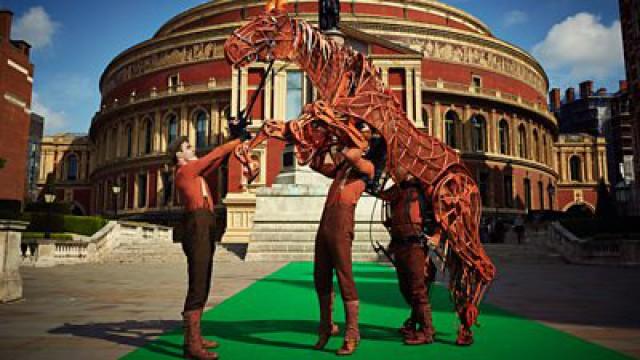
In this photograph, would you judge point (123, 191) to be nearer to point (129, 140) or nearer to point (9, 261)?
point (129, 140)

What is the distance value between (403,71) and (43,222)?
90.1 feet

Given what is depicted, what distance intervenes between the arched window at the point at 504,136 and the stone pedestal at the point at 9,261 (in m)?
48.6

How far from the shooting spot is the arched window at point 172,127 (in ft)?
164

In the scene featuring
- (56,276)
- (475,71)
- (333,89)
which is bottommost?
(56,276)

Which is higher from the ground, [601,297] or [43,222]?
[43,222]

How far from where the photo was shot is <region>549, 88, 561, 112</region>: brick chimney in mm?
78125

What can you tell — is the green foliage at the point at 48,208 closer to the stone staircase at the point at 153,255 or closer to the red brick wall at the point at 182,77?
the stone staircase at the point at 153,255

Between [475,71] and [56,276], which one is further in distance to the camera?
[475,71]

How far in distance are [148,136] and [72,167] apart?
826 inches

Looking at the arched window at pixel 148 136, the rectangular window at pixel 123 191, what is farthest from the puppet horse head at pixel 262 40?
→ the rectangular window at pixel 123 191

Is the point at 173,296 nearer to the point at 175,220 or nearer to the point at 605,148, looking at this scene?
the point at 175,220

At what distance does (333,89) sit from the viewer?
17.4ft

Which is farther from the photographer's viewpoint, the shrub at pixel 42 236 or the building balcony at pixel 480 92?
the building balcony at pixel 480 92

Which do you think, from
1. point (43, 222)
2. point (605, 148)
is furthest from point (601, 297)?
point (605, 148)
